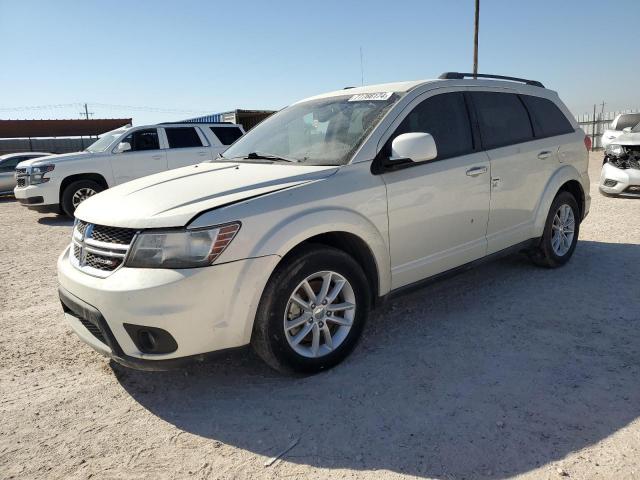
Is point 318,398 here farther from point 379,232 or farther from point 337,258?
point 379,232

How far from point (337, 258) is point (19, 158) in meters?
16.1

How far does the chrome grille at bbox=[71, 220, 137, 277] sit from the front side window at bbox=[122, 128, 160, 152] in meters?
7.62

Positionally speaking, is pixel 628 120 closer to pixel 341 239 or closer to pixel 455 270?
pixel 455 270

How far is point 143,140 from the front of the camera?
33.2ft

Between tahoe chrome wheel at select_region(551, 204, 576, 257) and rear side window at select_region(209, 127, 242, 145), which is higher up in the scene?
rear side window at select_region(209, 127, 242, 145)

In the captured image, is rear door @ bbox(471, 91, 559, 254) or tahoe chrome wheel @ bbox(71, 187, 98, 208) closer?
rear door @ bbox(471, 91, 559, 254)

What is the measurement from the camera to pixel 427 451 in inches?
89.4

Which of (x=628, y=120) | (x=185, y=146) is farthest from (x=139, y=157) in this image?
(x=628, y=120)

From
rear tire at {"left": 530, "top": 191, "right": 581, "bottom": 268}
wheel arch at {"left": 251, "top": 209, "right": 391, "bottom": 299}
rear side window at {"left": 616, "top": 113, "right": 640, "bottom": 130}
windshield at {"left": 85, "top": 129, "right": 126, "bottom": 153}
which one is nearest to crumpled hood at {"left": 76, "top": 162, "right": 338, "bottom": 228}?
wheel arch at {"left": 251, "top": 209, "right": 391, "bottom": 299}

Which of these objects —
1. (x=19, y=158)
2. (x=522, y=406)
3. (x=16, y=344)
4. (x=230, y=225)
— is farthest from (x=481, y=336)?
(x=19, y=158)

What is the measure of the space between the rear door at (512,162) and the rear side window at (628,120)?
7.19m

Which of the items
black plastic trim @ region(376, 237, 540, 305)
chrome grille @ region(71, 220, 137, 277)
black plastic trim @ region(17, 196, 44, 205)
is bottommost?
black plastic trim @ region(17, 196, 44, 205)

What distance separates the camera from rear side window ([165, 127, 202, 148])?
1025cm

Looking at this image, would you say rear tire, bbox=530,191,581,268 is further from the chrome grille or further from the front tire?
the chrome grille
